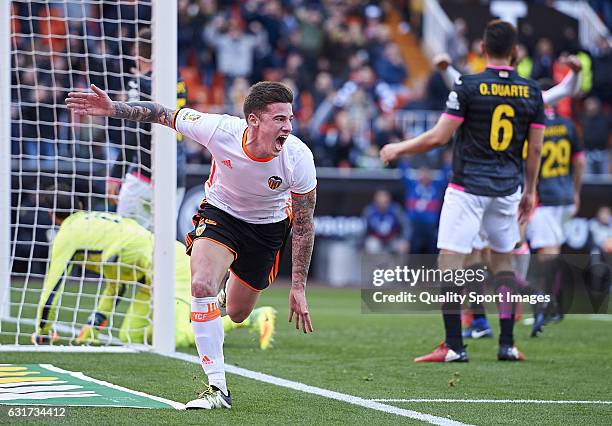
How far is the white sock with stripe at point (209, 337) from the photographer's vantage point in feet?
19.9

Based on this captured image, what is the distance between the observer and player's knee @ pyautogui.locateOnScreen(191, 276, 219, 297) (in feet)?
20.1

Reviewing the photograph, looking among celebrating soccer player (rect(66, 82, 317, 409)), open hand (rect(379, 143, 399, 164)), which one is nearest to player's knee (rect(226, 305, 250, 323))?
celebrating soccer player (rect(66, 82, 317, 409))

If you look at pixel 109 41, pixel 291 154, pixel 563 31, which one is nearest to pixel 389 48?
pixel 563 31

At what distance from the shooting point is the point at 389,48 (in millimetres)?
24250

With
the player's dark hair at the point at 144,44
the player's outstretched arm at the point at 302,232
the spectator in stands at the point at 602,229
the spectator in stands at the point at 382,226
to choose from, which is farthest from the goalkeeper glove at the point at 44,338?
the spectator in stands at the point at 602,229

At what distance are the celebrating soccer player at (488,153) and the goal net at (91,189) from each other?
2.05 m

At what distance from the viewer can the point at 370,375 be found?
764 centimetres

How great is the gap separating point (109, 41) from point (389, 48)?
14.9 m

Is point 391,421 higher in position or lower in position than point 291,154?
lower

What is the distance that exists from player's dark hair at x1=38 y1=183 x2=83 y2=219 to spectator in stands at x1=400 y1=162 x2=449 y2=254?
9830 millimetres

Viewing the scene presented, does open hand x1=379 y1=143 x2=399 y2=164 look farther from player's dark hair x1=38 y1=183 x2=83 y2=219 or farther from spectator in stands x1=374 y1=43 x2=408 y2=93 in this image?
spectator in stands x1=374 y1=43 x2=408 y2=93

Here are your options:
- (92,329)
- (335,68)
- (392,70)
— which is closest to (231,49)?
(335,68)

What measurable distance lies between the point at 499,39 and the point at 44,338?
4.17 meters

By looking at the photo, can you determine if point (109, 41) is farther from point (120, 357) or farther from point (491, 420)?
point (491, 420)
